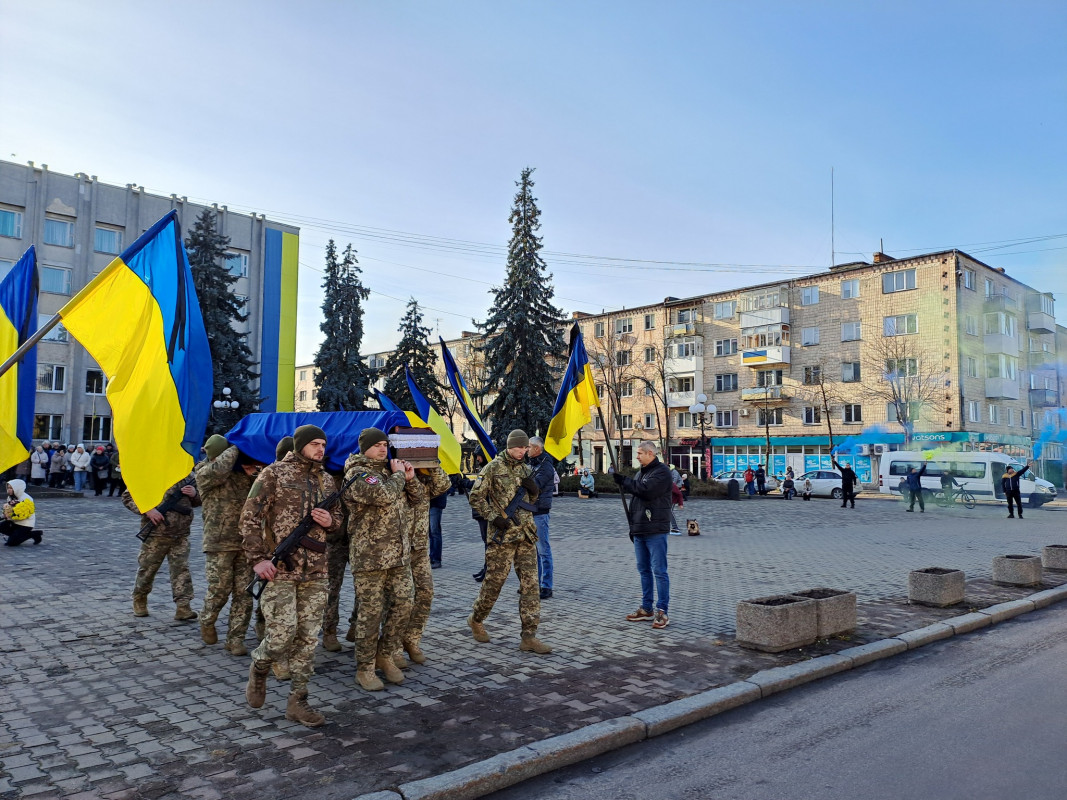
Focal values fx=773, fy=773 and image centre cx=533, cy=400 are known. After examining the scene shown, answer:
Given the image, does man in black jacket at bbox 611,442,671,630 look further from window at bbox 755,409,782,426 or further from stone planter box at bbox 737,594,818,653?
window at bbox 755,409,782,426

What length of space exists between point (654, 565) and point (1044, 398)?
5346 cm

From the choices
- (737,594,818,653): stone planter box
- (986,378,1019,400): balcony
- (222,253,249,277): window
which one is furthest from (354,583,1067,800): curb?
(222,253,249,277): window

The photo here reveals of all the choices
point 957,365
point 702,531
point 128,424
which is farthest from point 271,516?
point 957,365

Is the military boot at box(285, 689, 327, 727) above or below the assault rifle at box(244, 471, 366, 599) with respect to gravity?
below

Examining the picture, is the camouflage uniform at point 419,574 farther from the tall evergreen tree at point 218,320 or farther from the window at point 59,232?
the window at point 59,232

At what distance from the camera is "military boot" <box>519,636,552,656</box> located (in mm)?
6898

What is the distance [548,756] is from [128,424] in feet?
12.9

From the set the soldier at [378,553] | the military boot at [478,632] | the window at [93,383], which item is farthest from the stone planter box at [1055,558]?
the window at [93,383]

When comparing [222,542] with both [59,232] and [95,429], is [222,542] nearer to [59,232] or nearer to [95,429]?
[95,429]

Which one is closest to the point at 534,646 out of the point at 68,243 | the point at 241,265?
the point at 68,243

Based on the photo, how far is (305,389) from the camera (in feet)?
333

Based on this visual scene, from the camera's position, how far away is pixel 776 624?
708cm

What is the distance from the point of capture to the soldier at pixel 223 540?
700 centimetres

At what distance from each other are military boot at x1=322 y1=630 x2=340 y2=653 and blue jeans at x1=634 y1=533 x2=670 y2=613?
3.08m
